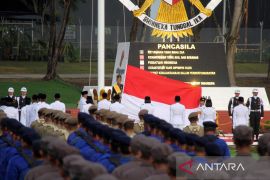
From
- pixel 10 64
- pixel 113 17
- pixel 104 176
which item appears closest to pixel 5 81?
pixel 10 64

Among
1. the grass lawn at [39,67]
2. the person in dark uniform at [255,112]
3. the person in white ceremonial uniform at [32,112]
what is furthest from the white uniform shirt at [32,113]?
the grass lawn at [39,67]

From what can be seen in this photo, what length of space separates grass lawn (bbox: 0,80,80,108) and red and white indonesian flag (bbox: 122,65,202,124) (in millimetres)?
10348

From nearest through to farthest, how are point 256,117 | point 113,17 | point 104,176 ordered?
point 104,176 → point 256,117 → point 113,17

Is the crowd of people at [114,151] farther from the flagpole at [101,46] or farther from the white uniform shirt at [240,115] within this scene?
the flagpole at [101,46]

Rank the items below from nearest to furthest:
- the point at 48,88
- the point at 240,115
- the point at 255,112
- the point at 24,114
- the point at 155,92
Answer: the point at 24,114, the point at 240,115, the point at 255,112, the point at 155,92, the point at 48,88

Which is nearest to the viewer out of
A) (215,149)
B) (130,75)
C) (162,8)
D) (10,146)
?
(215,149)

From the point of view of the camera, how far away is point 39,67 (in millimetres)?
56219

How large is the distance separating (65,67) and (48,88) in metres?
15.8

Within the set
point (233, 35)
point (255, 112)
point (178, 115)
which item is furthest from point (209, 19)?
point (178, 115)

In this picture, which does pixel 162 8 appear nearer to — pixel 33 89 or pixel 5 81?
pixel 33 89

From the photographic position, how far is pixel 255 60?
65.2m

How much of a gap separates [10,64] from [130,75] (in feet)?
106

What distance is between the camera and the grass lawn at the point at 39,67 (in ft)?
174

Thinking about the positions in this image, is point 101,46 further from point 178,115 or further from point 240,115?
point 240,115
